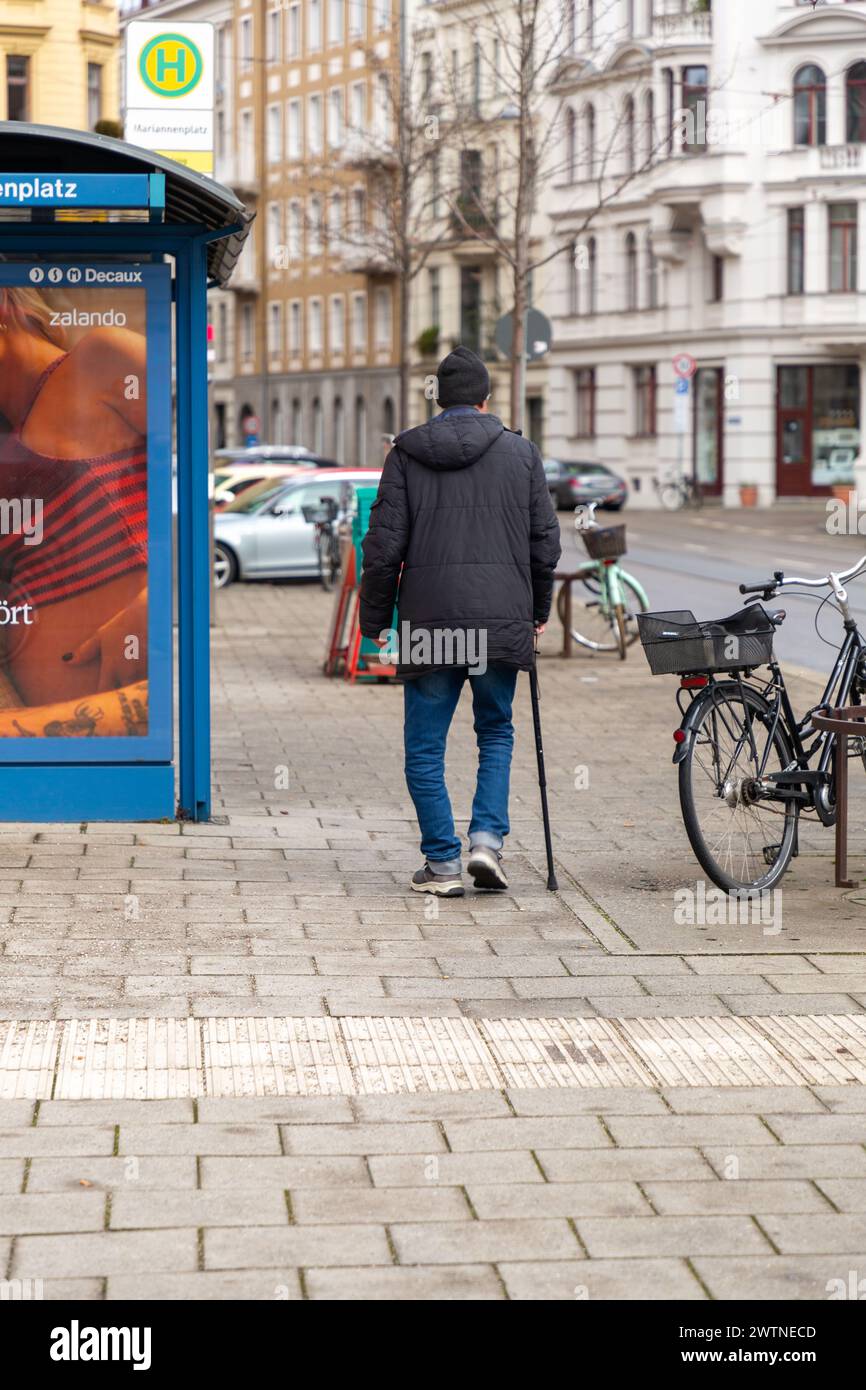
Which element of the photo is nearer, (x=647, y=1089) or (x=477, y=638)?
(x=647, y=1089)

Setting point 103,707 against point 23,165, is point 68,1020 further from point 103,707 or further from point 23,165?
point 23,165

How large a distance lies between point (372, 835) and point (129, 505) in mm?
1590

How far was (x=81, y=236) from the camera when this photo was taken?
853 cm

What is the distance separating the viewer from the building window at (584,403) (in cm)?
6219

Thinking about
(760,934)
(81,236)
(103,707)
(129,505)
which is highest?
(81,236)

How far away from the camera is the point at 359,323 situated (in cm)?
7494

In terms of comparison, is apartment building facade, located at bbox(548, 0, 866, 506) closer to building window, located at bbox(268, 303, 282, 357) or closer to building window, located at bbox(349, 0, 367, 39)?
building window, located at bbox(349, 0, 367, 39)

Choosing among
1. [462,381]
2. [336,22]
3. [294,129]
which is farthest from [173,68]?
[294,129]

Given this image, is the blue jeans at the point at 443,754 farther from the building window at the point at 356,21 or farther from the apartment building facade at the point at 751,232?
the building window at the point at 356,21

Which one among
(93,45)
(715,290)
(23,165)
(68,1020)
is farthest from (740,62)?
(68,1020)

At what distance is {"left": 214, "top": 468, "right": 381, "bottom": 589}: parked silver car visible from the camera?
26.1 meters

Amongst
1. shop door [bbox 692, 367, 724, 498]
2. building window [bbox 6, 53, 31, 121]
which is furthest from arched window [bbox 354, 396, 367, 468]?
building window [bbox 6, 53, 31, 121]

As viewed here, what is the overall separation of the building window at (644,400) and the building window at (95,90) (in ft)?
50.8

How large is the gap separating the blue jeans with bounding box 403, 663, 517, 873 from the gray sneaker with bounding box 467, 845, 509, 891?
1.4 inches
